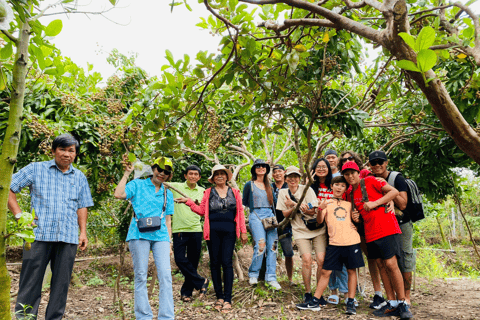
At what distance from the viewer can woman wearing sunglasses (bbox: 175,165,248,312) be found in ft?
14.3

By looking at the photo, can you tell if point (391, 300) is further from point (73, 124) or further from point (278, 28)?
point (73, 124)

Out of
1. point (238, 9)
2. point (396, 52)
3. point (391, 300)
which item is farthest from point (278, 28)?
point (391, 300)

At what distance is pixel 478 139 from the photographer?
176 cm

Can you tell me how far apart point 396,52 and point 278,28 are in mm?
684

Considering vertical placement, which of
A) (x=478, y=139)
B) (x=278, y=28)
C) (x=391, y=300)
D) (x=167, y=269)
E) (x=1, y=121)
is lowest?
(x=391, y=300)

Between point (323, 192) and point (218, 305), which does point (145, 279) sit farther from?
point (323, 192)

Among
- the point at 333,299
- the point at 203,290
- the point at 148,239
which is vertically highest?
the point at 148,239

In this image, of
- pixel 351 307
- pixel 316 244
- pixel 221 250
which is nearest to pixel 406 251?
pixel 351 307

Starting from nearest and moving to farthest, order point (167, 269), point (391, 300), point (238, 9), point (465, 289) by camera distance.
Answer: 1. point (238, 9)
2. point (167, 269)
3. point (391, 300)
4. point (465, 289)

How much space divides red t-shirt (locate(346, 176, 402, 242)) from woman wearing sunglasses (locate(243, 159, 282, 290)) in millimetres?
1261

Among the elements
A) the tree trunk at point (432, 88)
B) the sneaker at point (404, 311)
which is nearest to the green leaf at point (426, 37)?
the tree trunk at point (432, 88)

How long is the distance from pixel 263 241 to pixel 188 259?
119cm

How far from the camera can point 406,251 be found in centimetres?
411

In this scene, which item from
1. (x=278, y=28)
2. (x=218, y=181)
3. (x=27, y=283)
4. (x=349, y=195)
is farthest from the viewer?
(x=218, y=181)
